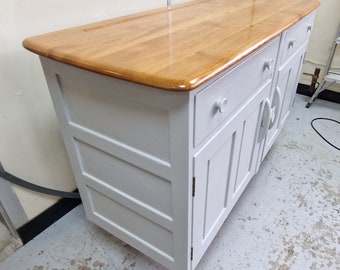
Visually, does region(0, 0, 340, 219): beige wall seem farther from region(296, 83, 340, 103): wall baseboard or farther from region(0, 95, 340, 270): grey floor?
region(296, 83, 340, 103): wall baseboard

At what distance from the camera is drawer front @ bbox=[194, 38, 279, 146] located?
0.66 metres

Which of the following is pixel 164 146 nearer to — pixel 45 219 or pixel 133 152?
pixel 133 152

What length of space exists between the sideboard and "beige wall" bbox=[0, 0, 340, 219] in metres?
0.15

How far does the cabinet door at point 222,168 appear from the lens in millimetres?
796

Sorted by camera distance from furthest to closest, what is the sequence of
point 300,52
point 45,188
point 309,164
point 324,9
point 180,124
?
point 324,9, point 309,164, point 300,52, point 45,188, point 180,124

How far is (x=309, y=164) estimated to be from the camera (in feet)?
5.49

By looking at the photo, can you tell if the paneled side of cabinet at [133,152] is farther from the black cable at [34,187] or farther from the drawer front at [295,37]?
the drawer front at [295,37]

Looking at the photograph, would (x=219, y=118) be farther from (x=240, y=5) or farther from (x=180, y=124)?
(x=240, y=5)

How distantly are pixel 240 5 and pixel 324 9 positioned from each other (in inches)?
50.5

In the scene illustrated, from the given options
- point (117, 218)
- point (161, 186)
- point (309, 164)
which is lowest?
point (309, 164)

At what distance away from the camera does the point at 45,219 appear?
1.29 metres

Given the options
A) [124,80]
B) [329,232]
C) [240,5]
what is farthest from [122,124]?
[329,232]

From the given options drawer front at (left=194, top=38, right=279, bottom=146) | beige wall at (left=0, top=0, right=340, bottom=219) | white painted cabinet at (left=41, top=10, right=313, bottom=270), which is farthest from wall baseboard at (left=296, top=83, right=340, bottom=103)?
beige wall at (left=0, top=0, right=340, bottom=219)

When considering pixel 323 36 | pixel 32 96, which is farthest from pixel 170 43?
pixel 323 36
